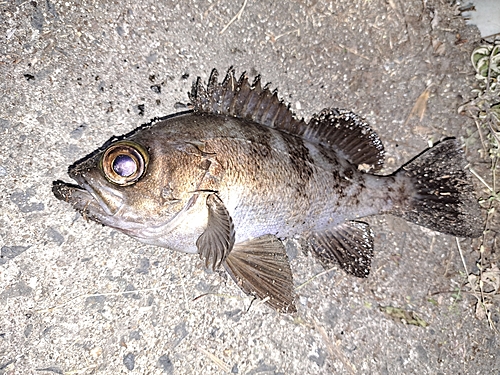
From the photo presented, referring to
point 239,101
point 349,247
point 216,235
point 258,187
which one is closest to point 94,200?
point 216,235

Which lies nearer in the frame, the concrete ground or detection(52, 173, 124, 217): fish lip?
detection(52, 173, 124, 217): fish lip

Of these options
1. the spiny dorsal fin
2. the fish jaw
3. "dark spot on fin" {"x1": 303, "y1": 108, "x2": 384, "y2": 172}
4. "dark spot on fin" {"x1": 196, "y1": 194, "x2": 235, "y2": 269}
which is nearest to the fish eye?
the fish jaw

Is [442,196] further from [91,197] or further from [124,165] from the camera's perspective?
[91,197]

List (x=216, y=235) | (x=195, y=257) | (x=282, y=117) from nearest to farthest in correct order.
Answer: (x=216, y=235), (x=282, y=117), (x=195, y=257)

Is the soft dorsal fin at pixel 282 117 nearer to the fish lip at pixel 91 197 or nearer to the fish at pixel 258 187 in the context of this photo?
the fish at pixel 258 187

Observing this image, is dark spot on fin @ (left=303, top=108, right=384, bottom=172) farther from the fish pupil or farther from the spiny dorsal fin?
the fish pupil

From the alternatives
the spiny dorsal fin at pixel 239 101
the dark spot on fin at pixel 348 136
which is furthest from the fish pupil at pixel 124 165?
the dark spot on fin at pixel 348 136

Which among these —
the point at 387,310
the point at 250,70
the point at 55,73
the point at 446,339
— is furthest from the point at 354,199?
the point at 55,73
